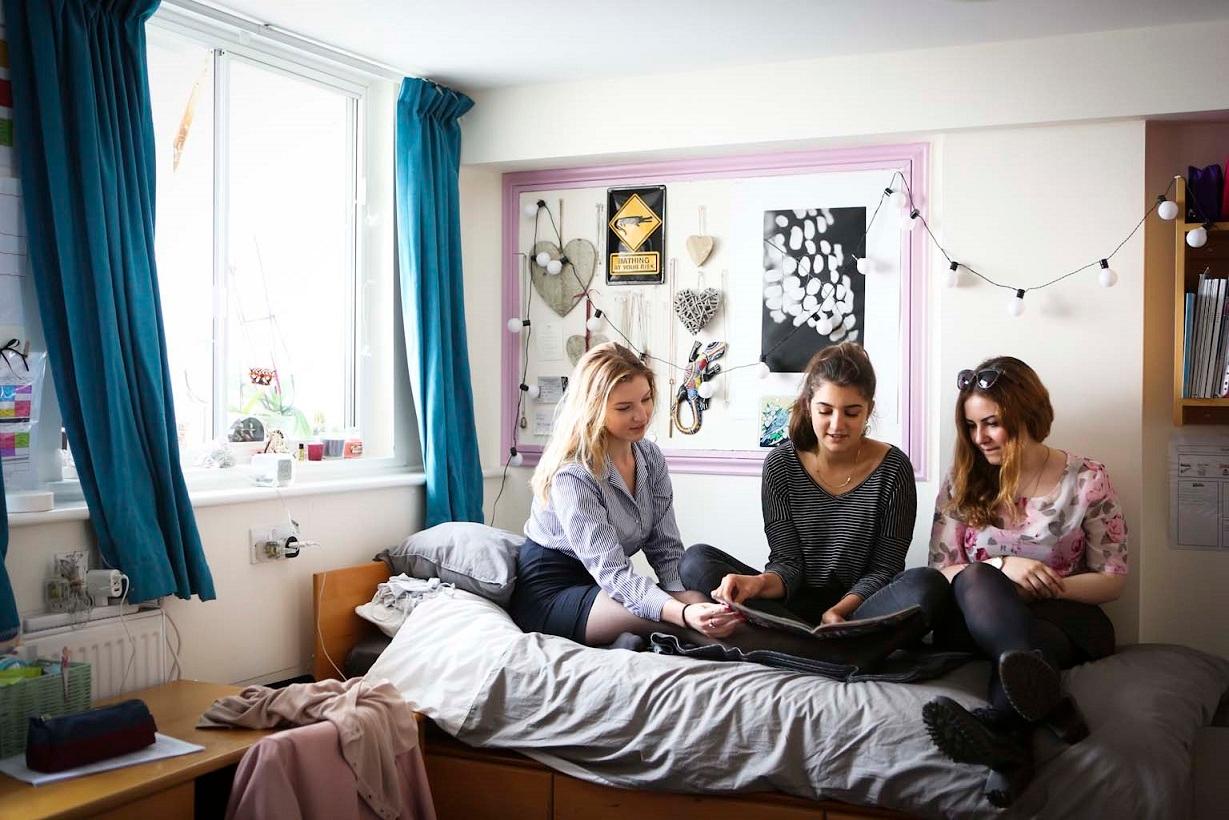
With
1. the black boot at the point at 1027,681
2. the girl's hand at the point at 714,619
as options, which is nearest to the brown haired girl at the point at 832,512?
the girl's hand at the point at 714,619

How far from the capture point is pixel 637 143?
3818 millimetres

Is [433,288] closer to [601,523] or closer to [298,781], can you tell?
[601,523]

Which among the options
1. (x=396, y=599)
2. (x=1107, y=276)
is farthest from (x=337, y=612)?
(x=1107, y=276)

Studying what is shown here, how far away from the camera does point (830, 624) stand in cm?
252

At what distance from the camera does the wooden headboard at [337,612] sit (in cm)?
318

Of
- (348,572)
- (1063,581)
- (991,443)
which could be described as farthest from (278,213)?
(1063,581)

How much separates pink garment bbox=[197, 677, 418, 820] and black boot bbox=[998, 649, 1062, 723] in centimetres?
127

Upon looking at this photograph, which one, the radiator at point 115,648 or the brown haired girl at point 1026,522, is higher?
the brown haired girl at point 1026,522

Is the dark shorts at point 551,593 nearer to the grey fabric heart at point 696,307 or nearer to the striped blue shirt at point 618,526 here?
the striped blue shirt at point 618,526

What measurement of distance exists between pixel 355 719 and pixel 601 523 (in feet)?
2.63

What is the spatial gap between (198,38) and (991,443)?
246cm

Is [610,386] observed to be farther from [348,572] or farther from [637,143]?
[637,143]

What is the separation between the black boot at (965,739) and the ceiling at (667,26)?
1893mm

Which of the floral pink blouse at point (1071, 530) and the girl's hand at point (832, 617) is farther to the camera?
the floral pink blouse at point (1071, 530)
